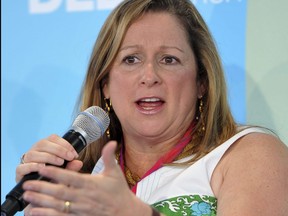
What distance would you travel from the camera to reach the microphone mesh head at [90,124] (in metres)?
1.46

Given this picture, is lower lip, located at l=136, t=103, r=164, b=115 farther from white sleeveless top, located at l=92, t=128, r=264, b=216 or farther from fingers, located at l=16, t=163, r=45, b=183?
fingers, located at l=16, t=163, r=45, b=183

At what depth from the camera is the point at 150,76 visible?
1840mm

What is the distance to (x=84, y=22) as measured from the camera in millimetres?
2334

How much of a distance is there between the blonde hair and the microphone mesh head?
0.39m

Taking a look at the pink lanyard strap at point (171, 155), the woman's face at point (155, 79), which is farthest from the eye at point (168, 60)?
the pink lanyard strap at point (171, 155)

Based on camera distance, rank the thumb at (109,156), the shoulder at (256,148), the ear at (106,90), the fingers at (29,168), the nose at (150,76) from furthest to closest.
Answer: the ear at (106,90) < the nose at (150,76) < the shoulder at (256,148) < the fingers at (29,168) < the thumb at (109,156)

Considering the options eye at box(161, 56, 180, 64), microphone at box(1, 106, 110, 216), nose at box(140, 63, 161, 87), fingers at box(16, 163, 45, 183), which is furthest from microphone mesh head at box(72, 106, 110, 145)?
eye at box(161, 56, 180, 64)

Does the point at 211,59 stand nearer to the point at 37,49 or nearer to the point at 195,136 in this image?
the point at 195,136

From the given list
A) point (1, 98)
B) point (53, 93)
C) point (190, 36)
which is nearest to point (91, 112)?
point (190, 36)

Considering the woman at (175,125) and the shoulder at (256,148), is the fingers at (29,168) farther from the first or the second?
the shoulder at (256,148)

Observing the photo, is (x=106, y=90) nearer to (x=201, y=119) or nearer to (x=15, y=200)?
(x=201, y=119)

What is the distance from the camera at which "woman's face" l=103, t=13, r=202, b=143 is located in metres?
1.87

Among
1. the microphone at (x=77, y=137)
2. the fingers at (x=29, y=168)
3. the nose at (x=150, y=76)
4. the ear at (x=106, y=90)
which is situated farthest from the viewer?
the ear at (x=106, y=90)

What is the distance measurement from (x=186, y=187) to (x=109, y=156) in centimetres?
66
